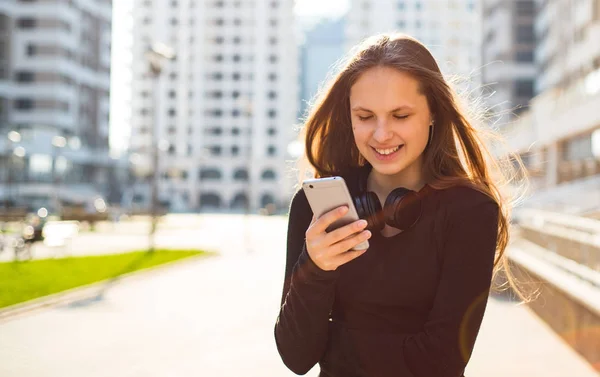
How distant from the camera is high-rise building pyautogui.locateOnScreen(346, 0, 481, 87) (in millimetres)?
106438

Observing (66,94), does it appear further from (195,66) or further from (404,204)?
(404,204)

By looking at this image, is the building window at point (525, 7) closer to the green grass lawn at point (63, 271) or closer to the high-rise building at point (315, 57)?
the green grass lawn at point (63, 271)

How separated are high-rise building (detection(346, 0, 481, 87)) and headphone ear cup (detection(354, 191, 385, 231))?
10619 centimetres

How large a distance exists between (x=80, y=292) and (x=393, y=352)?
974 centimetres

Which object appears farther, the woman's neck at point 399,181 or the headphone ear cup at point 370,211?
the woman's neck at point 399,181

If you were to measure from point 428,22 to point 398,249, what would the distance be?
110261 mm

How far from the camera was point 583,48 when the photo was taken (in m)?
44.0

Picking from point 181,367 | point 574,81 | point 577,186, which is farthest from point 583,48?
point 181,367

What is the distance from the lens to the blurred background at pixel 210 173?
7434mm

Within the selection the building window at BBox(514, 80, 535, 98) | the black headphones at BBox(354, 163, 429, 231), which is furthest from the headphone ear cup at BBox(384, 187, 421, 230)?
the building window at BBox(514, 80, 535, 98)

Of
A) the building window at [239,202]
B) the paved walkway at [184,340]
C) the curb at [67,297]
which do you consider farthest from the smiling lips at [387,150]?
the building window at [239,202]

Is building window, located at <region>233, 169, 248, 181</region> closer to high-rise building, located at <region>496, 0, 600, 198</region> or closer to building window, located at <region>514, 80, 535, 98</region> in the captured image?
building window, located at <region>514, 80, 535, 98</region>

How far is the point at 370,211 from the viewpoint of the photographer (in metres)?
2.25

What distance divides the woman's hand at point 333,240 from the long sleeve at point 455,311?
292 millimetres
